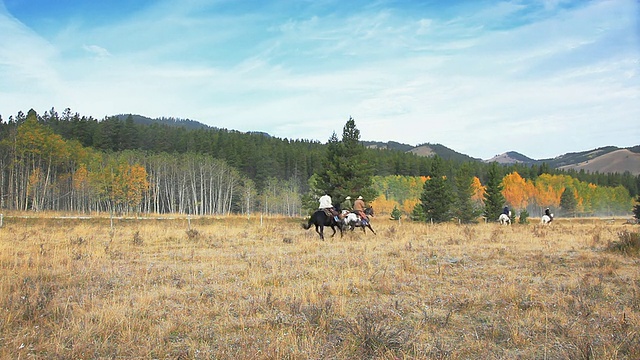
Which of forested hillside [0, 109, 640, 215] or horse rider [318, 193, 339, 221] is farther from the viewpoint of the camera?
forested hillside [0, 109, 640, 215]

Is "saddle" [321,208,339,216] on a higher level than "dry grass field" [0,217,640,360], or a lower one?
higher

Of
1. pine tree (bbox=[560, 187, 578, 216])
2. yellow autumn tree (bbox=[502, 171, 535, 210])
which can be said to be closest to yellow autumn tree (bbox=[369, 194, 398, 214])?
yellow autumn tree (bbox=[502, 171, 535, 210])

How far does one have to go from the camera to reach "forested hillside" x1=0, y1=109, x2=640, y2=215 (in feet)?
199

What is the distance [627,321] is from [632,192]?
186m

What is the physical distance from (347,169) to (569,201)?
96.2m

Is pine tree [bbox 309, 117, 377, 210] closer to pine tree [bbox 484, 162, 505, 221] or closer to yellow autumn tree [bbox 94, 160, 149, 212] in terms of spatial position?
pine tree [bbox 484, 162, 505, 221]

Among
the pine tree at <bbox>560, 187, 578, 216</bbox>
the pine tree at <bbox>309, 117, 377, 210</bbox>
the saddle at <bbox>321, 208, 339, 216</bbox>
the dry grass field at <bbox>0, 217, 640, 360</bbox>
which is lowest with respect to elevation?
the pine tree at <bbox>560, 187, 578, 216</bbox>

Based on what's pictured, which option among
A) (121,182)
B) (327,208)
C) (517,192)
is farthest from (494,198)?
(517,192)

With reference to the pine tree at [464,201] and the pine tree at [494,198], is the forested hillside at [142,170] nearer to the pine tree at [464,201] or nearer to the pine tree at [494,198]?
the pine tree at [464,201]

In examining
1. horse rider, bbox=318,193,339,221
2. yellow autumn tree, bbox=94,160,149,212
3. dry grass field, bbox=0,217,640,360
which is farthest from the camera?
yellow autumn tree, bbox=94,160,149,212

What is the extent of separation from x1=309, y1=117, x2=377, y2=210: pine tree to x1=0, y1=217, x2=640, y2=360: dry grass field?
21.4 meters

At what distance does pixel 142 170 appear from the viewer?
67938 mm

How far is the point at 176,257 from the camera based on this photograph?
1239cm

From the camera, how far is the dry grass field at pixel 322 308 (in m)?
4.72
